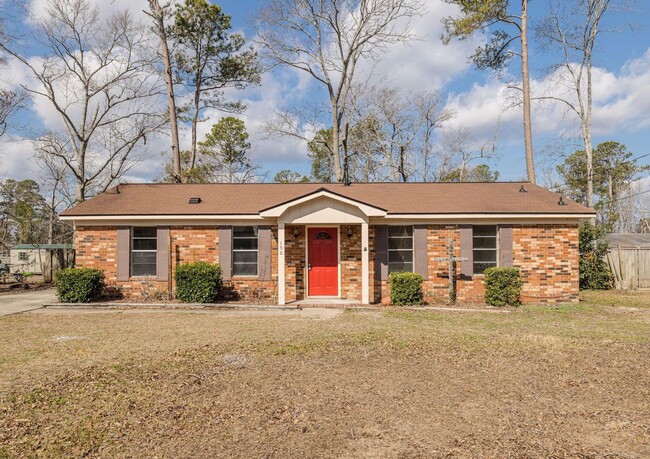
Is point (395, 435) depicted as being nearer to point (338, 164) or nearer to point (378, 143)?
point (338, 164)

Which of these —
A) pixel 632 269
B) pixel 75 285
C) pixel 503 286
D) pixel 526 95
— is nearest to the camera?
pixel 503 286

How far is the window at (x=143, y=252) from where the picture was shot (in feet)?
41.0

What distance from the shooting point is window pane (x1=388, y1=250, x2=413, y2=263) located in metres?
12.4

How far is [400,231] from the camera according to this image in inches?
488

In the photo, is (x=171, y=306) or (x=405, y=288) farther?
(x=405, y=288)

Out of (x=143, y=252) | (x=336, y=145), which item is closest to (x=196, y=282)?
(x=143, y=252)

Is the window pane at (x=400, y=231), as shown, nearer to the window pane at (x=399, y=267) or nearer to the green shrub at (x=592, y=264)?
the window pane at (x=399, y=267)

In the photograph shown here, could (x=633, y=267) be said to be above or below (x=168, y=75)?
below

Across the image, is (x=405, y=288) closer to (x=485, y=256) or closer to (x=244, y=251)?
(x=485, y=256)

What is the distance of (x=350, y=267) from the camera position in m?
12.5

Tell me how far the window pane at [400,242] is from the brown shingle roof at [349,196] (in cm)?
84

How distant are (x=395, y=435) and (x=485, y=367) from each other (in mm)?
2590

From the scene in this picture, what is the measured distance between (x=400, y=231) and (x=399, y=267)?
40.9 inches

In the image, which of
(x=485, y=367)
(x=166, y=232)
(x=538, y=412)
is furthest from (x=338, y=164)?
(x=538, y=412)
